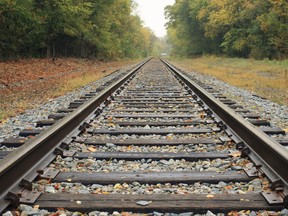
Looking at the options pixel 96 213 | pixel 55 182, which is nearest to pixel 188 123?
pixel 55 182

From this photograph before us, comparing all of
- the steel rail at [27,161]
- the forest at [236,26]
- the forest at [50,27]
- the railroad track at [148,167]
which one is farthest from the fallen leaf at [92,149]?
the forest at [236,26]

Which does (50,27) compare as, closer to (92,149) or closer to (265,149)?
(92,149)

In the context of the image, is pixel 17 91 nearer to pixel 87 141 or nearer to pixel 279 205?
pixel 87 141

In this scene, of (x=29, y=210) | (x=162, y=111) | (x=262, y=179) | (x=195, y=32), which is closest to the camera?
(x=29, y=210)

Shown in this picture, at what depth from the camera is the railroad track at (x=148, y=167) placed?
8.17ft

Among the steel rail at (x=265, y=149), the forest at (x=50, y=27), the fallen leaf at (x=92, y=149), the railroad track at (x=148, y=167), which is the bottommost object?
the fallen leaf at (x=92, y=149)

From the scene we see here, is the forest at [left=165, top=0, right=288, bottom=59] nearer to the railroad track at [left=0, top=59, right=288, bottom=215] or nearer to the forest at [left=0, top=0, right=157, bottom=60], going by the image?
the forest at [left=0, top=0, right=157, bottom=60]

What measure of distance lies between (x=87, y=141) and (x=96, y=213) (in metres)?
1.83

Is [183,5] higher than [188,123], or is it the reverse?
[183,5]

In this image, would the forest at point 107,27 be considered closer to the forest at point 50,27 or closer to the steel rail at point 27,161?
the forest at point 50,27

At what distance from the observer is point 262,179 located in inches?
115

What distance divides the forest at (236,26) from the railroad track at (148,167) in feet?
81.1

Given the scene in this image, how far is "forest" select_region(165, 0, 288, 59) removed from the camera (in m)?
28.5

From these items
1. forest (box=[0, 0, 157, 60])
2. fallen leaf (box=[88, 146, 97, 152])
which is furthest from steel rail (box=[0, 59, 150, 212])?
forest (box=[0, 0, 157, 60])
